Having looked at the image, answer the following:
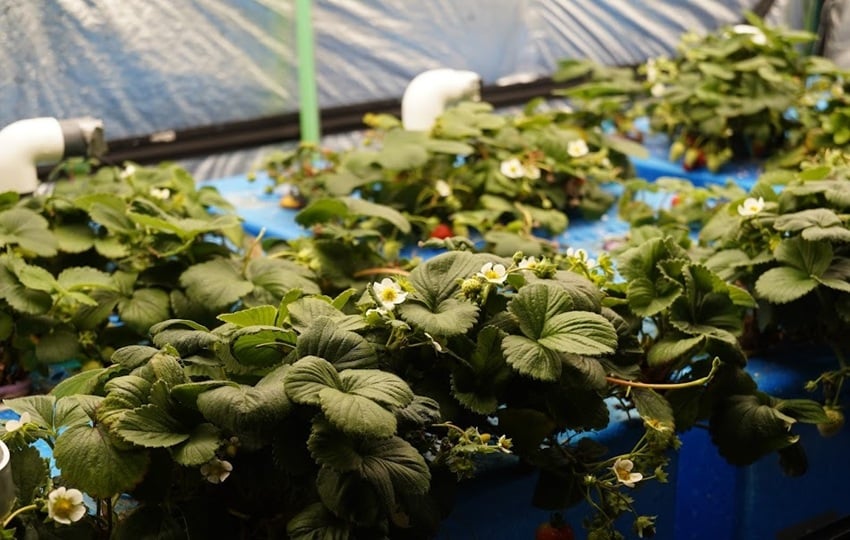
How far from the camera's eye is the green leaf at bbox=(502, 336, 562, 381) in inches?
50.6

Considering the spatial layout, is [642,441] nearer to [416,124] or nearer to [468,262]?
[468,262]

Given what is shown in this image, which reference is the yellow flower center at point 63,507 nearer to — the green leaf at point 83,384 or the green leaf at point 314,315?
the green leaf at point 83,384

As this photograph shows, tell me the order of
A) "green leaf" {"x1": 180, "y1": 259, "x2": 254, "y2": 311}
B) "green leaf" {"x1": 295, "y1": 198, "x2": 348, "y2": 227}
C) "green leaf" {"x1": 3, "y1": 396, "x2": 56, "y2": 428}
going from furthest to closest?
"green leaf" {"x1": 295, "y1": 198, "x2": 348, "y2": 227} → "green leaf" {"x1": 180, "y1": 259, "x2": 254, "y2": 311} → "green leaf" {"x1": 3, "y1": 396, "x2": 56, "y2": 428}

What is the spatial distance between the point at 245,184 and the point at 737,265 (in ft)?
5.41

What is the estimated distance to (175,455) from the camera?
1127 mm

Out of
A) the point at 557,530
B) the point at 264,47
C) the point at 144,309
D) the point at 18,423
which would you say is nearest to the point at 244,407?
the point at 18,423

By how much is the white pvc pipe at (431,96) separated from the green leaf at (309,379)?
179 cm

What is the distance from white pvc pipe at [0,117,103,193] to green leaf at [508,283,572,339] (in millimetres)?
1316

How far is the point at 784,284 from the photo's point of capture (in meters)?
1.72

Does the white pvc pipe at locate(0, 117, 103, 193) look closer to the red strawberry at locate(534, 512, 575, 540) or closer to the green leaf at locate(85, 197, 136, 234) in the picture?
the green leaf at locate(85, 197, 136, 234)

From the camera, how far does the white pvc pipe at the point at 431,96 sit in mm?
2926

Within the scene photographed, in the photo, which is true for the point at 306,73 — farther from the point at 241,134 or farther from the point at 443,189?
the point at 443,189

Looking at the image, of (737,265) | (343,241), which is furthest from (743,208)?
(343,241)

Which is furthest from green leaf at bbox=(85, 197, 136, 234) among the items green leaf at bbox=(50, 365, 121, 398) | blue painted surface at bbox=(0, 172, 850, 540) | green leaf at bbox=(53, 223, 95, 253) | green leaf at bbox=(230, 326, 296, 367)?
green leaf at bbox=(230, 326, 296, 367)
